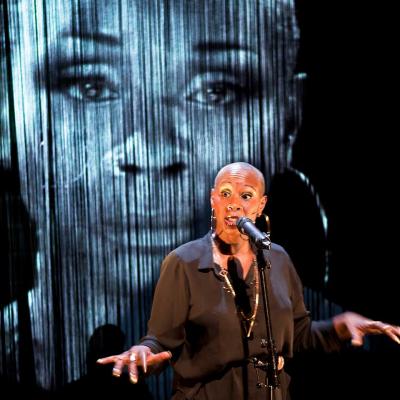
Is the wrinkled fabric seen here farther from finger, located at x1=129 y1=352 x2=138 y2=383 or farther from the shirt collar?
finger, located at x1=129 y1=352 x2=138 y2=383

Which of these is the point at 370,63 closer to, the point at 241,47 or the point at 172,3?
the point at 241,47

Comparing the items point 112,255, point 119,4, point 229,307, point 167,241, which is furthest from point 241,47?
point 229,307

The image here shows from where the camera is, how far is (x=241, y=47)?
3.32 metres

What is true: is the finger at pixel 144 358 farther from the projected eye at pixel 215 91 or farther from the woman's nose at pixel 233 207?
the projected eye at pixel 215 91

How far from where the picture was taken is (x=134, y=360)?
1.64m

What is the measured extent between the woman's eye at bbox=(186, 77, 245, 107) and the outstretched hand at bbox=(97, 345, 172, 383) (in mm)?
1808

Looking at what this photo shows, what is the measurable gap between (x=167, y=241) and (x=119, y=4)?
53.5 inches

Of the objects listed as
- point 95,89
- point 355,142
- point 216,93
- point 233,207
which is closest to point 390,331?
point 233,207

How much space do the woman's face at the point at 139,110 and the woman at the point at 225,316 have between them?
1185 mm

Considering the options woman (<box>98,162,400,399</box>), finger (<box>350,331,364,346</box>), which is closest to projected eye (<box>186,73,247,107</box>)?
woman (<box>98,162,400,399</box>)

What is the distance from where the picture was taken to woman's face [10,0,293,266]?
3.16 m

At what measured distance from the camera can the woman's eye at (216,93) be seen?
3.28 m

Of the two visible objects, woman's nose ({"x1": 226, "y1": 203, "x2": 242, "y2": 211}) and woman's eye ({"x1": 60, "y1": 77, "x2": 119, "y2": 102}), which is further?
woman's eye ({"x1": 60, "y1": 77, "x2": 119, "y2": 102})

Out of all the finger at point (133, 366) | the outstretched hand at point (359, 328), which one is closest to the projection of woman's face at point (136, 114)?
the outstretched hand at point (359, 328)
